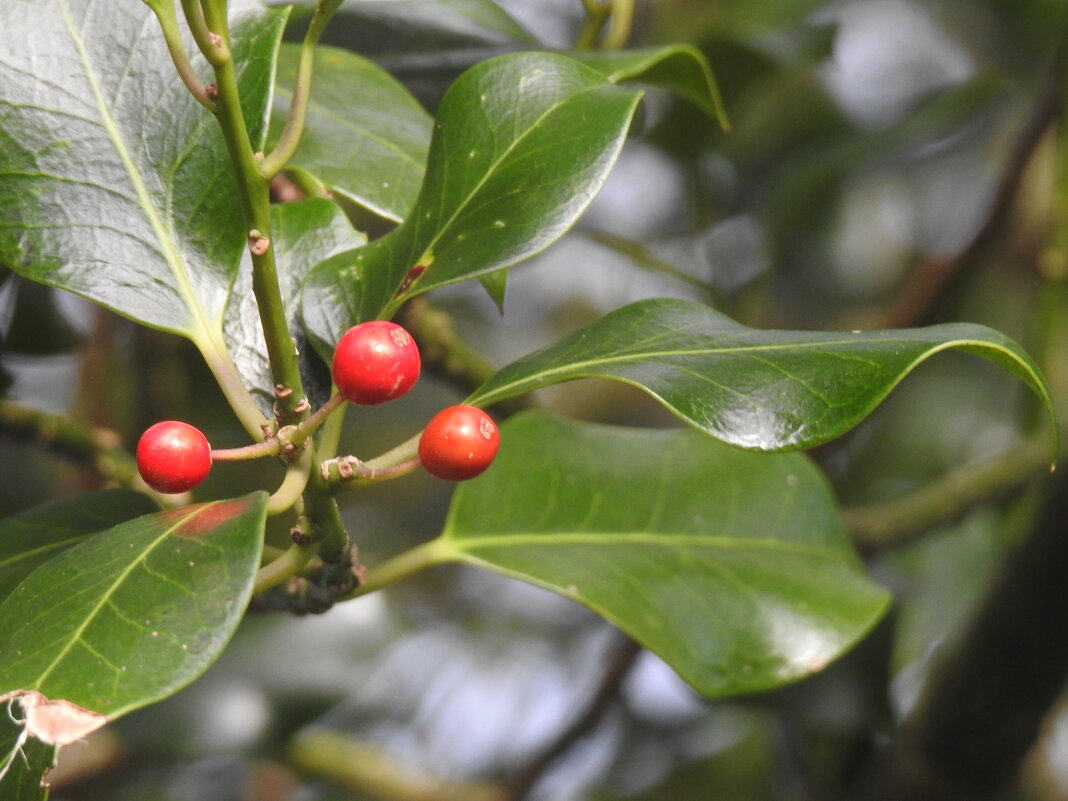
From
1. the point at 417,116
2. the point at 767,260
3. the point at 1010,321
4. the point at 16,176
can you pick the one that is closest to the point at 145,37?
the point at 16,176

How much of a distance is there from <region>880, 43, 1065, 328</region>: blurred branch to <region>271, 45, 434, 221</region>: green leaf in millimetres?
808

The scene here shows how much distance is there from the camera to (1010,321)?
191cm

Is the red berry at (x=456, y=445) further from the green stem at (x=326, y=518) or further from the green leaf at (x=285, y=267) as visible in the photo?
the green leaf at (x=285, y=267)

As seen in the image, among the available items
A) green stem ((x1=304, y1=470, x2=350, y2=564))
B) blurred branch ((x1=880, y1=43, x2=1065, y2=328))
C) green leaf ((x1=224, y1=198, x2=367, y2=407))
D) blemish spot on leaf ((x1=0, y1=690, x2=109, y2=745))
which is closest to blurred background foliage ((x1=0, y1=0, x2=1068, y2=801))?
blurred branch ((x1=880, y1=43, x2=1065, y2=328))

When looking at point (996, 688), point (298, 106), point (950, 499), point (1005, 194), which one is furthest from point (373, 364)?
point (1005, 194)

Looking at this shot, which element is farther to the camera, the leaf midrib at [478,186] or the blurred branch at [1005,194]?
the blurred branch at [1005,194]

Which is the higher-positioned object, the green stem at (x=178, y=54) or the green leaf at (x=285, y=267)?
the green stem at (x=178, y=54)

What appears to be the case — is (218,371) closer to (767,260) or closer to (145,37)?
(145,37)

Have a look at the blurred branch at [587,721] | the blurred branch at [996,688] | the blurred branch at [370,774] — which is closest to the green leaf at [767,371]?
the blurred branch at [996,688]

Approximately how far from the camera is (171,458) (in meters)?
0.47

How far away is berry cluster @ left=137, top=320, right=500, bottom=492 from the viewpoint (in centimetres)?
45

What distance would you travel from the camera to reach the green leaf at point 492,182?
1.73 ft

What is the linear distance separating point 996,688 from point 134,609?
791 millimetres

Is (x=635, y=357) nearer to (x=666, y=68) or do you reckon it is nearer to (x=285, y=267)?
(x=285, y=267)
